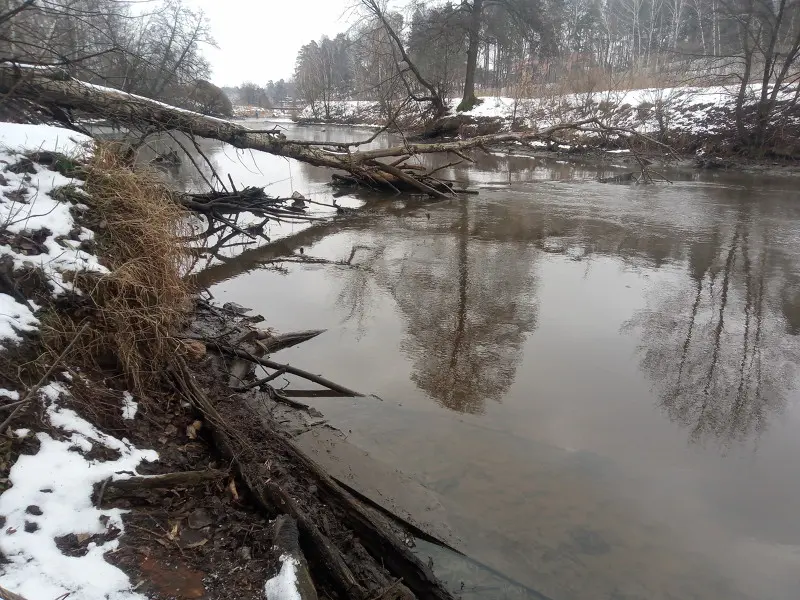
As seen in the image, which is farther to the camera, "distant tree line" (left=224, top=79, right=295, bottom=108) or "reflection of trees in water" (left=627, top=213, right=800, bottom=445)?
"distant tree line" (left=224, top=79, right=295, bottom=108)

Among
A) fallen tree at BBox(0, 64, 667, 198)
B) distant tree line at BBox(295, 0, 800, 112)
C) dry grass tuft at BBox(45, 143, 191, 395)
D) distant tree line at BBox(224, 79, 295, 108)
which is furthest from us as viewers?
distant tree line at BBox(224, 79, 295, 108)

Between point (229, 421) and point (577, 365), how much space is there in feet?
9.58

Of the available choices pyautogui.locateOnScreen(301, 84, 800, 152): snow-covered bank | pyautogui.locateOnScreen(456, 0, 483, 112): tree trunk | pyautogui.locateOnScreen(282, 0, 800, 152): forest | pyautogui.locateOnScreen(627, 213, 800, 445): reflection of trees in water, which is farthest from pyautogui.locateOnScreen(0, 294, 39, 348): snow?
pyautogui.locateOnScreen(456, 0, 483, 112): tree trunk

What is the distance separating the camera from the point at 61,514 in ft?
6.67

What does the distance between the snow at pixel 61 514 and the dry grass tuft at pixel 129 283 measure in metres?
0.56

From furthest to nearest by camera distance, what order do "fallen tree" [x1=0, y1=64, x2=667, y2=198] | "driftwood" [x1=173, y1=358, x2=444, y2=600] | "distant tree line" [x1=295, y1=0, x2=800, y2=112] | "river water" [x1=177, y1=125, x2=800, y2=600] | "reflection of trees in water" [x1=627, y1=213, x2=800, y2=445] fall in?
"distant tree line" [x1=295, y1=0, x2=800, y2=112] → "fallen tree" [x1=0, y1=64, x2=667, y2=198] → "reflection of trees in water" [x1=627, y1=213, x2=800, y2=445] → "river water" [x1=177, y1=125, x2=800, y2=600] → "driftwood" [x1=173, y1=358, x2=444, y2=600]

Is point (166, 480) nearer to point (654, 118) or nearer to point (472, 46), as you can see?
point (654, 118)

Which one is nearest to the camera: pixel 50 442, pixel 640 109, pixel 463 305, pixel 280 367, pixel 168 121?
pixel 50 442

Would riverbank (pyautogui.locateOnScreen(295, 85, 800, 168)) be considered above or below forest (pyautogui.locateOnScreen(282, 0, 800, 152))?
below

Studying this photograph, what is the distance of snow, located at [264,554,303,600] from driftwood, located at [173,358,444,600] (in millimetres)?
195

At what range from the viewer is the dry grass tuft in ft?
10.4

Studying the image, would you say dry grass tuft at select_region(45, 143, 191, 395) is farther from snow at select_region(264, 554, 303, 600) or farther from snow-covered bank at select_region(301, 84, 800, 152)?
snow-covered bank at select_region(301, 84, 800, 152)

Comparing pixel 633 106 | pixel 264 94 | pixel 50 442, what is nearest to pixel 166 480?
pixel 50 442

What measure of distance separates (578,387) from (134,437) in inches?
126
